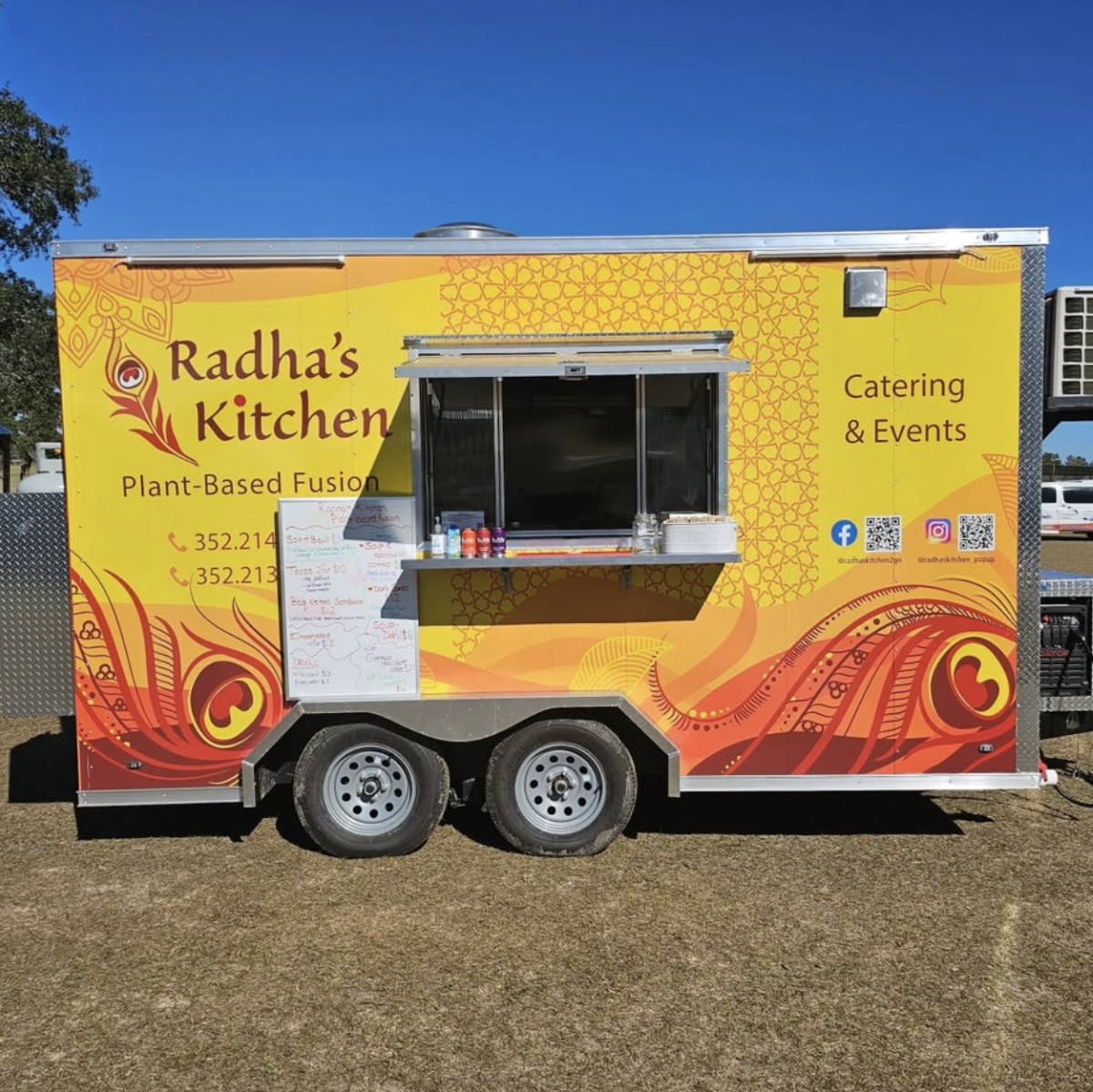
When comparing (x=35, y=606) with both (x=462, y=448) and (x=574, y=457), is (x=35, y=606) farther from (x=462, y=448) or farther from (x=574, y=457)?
(x=574, y=457)

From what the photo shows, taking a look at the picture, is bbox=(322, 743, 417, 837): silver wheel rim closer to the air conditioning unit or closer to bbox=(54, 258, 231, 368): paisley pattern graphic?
bbox=(54, 258, 231, 368): paisley pattern graphic

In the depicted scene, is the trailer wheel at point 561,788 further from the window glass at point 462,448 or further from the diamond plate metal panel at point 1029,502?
the diamond plate metal panel at point 1029,502

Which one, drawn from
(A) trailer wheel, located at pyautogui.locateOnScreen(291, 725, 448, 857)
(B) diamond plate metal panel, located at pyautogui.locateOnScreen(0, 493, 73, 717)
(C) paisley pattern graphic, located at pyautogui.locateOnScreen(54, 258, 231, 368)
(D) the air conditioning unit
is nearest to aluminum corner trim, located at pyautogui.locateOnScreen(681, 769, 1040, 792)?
(A) trailer wheel, located at pyautogui.locateOnScreen(291, 725, 448, 857)

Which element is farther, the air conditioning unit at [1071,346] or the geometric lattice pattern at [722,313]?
the air conditioning unit at [1071,346]

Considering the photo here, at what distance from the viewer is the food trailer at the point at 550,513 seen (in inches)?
171

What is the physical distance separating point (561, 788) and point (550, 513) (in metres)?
1.40

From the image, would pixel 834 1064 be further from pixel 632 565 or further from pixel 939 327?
pixel 939 327

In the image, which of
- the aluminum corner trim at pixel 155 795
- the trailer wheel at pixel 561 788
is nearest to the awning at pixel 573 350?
the trailer wheel at pixel 561 788

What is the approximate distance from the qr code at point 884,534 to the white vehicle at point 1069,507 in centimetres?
2428

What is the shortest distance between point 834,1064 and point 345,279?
3.84m

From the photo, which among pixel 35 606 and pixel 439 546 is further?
pixel 35 606

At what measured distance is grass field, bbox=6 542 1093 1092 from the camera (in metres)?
2.96

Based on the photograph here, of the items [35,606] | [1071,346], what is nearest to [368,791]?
[35,606]

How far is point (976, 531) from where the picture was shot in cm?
443
